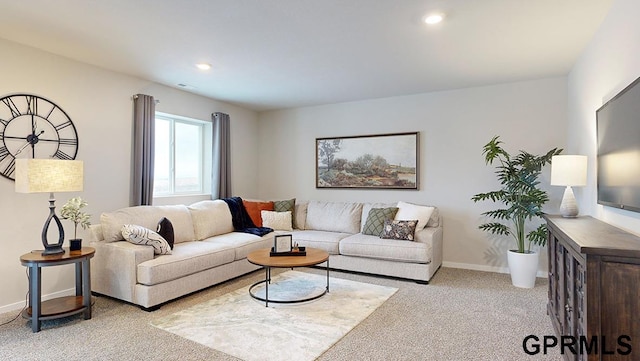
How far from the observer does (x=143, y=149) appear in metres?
4.29

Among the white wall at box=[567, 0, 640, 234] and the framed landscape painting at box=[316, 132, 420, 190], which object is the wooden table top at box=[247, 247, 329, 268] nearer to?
the framed landscape painting at box=[316, 132, 420, 190]

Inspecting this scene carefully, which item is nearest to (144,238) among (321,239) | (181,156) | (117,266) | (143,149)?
(117,266)

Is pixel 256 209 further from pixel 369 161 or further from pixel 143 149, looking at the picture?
pixel 369 161

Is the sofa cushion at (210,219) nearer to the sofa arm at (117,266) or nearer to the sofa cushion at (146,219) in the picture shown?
the sofa cushion at (146,219)

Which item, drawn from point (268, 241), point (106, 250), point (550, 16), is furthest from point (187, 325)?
point (550, 16)

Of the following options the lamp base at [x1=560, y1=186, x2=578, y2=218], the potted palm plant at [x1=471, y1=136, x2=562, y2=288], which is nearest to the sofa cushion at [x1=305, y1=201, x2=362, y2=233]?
the potted palm plant at [x1=471, y1=136, x2=562, y2=288]

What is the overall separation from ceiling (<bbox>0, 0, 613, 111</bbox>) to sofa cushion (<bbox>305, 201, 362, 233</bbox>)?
1859mm

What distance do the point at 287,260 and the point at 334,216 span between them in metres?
2.02

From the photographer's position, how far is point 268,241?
471 centimetres

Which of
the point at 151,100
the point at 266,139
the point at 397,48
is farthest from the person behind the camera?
the point at 266,139

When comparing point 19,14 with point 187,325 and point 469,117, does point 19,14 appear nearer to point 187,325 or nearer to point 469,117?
point 187,325

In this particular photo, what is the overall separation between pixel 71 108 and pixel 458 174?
474cm

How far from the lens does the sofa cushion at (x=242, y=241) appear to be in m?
4.20

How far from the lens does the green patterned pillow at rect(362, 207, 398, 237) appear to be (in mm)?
4715
